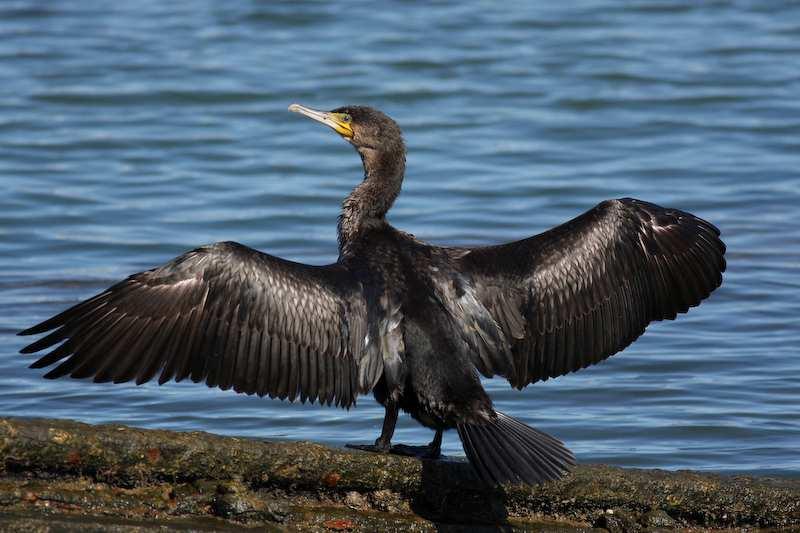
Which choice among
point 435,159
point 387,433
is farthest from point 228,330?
point 435,159

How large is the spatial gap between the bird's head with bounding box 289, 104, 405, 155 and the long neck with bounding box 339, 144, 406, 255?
2 centimetres

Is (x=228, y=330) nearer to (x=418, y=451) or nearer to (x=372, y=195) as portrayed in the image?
(x=418, y=451)

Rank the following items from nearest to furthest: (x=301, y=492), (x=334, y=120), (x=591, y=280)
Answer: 1. (x=301, y=492)
2. (x=591, y=280)
3. (x=334, y=120)

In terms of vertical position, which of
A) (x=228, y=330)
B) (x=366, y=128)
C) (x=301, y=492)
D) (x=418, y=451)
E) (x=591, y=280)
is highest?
(x=366, y=128)

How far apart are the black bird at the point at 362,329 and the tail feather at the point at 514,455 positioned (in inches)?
0.4

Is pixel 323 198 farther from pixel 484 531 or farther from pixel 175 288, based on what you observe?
pixel 484 531

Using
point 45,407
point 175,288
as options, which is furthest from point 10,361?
point 175,288

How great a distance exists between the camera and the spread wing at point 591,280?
22.2 ft

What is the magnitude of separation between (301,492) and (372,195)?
7.01ft

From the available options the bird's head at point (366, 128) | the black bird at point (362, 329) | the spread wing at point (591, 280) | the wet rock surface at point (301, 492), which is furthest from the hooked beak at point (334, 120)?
the wet rock surface at point (301, 492)

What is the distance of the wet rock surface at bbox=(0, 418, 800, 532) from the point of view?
5270mm

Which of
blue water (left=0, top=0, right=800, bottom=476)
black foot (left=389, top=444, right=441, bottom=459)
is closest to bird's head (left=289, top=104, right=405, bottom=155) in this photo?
blue water (left=0, top=0, right=800, bottom=476)

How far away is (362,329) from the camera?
6.34 meters

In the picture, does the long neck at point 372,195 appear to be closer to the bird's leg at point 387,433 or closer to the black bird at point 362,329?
the black bird at point 362,329
